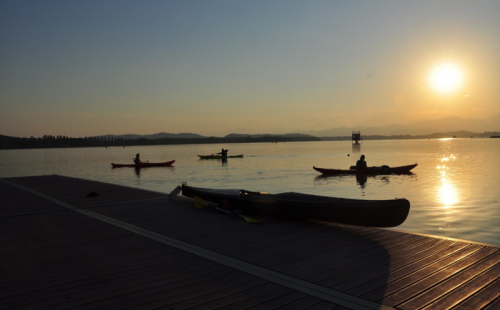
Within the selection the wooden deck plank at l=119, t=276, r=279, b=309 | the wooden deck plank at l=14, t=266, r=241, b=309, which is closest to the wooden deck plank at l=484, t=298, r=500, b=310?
the wooden deck plank at l=119, t=276, r=279, b=309

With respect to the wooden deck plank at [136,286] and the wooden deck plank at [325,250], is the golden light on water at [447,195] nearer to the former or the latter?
the wooden deck plank at [325,250]

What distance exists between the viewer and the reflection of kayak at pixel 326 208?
8.14 m

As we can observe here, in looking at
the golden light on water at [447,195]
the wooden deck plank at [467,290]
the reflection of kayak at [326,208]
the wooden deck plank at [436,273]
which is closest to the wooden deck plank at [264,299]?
the wooden deck plank at [436,273]

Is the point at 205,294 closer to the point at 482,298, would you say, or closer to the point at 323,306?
the point at 323,306

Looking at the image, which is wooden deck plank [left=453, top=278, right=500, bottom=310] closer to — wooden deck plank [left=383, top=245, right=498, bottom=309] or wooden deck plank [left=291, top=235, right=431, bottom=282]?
wooden deck plank [left=383, top=245, right=498, bottom=309]

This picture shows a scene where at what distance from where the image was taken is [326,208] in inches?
349

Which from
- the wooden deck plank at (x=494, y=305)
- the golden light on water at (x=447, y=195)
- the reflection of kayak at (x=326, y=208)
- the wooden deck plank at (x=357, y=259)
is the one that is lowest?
the golden light on water at (x=447, y=195)

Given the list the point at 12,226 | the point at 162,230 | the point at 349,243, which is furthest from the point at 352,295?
the point at 12,226

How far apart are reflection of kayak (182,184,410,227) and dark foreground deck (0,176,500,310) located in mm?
277

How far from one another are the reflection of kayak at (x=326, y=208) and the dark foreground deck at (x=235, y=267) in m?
0.28

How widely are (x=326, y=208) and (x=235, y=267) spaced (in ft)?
11.8

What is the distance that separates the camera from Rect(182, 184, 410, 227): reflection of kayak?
8.14 metres

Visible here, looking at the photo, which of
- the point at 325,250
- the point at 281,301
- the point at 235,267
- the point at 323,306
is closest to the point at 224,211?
the point at 325,250

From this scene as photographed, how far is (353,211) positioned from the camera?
8.47 metres
